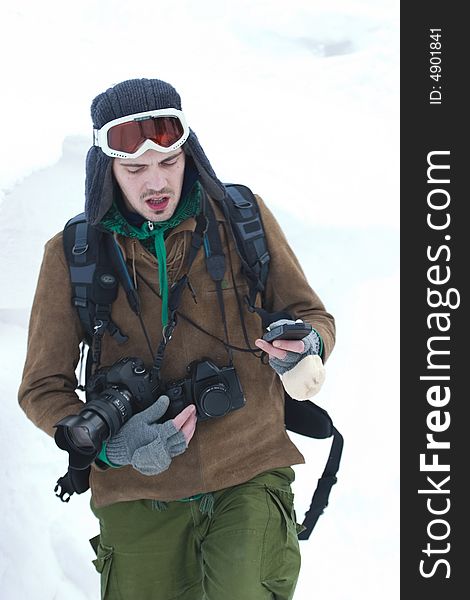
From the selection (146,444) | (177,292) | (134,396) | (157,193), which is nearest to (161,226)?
(157,193)

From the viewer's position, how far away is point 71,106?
6.11 metres

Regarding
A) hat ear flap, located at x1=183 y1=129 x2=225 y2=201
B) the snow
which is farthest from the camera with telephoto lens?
the snow

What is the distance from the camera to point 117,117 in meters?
2.45

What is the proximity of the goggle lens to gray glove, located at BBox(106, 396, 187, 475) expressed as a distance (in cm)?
81

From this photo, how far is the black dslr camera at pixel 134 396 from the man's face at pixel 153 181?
0.48m

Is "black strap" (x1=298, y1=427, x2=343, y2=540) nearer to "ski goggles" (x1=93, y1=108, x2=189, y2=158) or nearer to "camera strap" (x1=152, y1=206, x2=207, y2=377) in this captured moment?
"camera strap" (x1=152, y1=206, x2=207, y2=377)

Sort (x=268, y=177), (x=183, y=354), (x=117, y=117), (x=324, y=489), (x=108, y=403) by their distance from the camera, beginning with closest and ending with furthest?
1. (x=108, y=403)
2. (x=117, y=117)
3. (x=183, y=354)
4. (x=324, y=489)
5. (x=268, y=177)

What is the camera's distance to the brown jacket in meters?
2.53

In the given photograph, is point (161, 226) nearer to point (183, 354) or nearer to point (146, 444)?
point (183, 354)

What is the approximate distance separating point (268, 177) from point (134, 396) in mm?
3847

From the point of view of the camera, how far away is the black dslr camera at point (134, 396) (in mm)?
2287

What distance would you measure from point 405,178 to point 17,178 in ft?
8.79

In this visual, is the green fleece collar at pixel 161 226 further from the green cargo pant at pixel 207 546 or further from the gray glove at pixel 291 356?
the green cargo pant at pixel 207 546

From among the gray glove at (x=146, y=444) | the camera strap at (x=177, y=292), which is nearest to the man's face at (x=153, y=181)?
the camera strap at (x=177, y=292)
